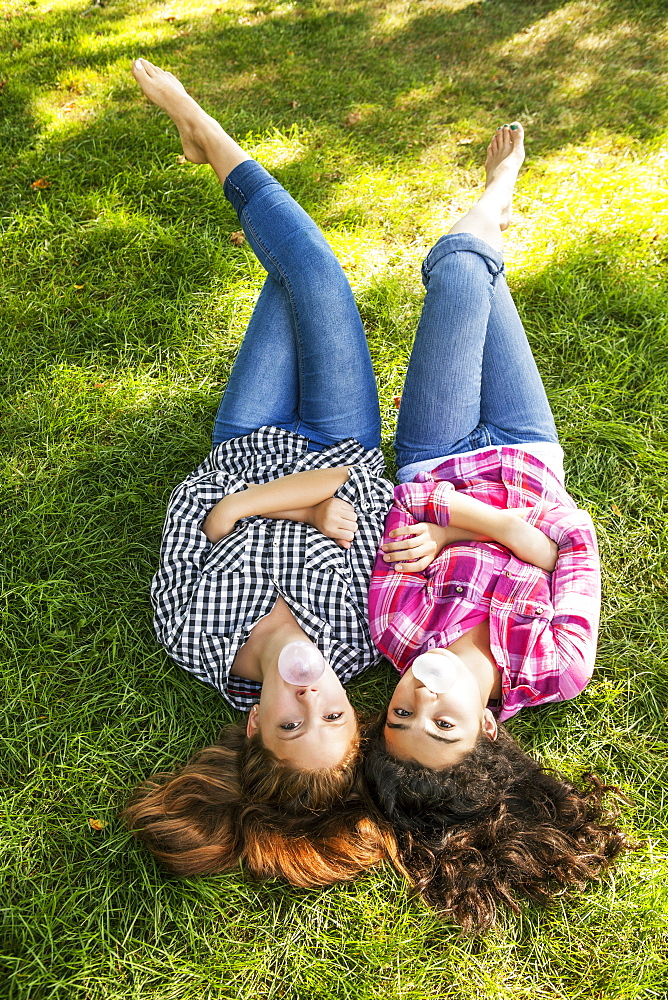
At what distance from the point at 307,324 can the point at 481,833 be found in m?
2.22

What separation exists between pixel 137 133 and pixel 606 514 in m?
4.04

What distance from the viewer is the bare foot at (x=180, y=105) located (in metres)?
3.69

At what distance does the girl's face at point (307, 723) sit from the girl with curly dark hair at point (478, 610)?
20 cm

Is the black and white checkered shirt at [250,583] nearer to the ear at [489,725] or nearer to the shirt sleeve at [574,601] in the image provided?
the ear at [489,725]

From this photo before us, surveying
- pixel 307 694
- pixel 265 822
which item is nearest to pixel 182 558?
pixel 307 694

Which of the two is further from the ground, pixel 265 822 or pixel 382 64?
pixel 382 64

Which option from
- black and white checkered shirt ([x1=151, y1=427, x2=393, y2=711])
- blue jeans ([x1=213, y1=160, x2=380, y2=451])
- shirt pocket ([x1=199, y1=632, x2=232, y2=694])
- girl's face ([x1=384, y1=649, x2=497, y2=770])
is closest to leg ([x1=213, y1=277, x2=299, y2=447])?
blue jeans ([x1=213, y1=160, x2=380, y2=451])

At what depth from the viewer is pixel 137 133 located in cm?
496

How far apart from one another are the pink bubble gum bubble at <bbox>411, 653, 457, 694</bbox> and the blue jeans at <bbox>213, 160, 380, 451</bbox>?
1.14 metres

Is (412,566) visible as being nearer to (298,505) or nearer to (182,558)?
(298,505)

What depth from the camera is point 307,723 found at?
8.34 ft

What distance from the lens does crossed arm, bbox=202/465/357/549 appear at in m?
2.99

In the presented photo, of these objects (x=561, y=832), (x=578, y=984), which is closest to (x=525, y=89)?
(x=561, y=832)

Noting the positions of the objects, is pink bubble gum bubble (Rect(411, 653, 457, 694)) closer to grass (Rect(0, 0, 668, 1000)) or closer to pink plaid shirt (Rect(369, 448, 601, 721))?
pink plaid shirt (Rect(369, 448, 601, 721))
